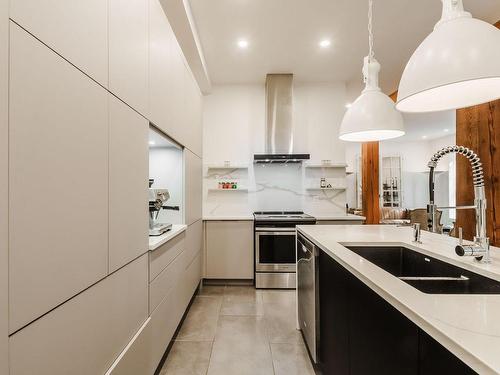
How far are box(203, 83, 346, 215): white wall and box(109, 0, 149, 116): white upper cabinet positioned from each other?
8.32 feet

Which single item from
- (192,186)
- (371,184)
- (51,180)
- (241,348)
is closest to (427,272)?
(241,348)

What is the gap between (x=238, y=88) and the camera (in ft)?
13.5

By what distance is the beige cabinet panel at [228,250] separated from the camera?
11.5ft

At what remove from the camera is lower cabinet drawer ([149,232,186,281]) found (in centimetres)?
164

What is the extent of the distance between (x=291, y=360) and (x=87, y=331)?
153 cm

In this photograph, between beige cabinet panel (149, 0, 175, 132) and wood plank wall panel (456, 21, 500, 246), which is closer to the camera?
beige cabinet panel (149, 0, 175, 132)

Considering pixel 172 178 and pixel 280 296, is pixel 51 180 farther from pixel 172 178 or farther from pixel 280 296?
pixel 280 296

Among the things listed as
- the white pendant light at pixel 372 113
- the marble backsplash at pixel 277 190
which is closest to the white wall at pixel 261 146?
the marble backsplash at pixel 277 190

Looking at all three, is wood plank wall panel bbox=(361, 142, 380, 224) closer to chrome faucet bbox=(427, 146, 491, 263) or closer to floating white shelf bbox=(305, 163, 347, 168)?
floating white shelf bbox=(305, 163, 347, 168)

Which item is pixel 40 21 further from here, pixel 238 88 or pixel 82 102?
Answer: pixel 238 88

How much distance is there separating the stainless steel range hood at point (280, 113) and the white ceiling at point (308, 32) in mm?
153

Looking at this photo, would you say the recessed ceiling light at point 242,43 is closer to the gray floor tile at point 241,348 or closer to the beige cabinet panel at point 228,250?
the beige cabinet panel at point 228,250

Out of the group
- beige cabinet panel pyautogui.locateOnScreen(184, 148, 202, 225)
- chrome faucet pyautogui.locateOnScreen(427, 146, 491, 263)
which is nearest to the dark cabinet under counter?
chrome faucet pyautogui.locateOnScreen(427, 146, 491, 263)

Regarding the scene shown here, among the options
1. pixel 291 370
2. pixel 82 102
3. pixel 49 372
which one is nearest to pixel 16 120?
pixel 82 102
